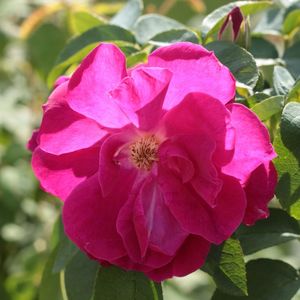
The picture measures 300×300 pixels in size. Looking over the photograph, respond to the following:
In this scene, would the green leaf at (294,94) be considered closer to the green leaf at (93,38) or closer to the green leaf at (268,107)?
the green leaf at (268,107)

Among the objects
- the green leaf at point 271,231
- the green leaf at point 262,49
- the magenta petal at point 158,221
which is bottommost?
the green leaf at point 271,231

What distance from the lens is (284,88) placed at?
3.02ft

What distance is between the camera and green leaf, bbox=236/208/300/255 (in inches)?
37.2

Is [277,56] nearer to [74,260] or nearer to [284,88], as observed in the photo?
[284,88]

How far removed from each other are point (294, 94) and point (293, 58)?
207mm

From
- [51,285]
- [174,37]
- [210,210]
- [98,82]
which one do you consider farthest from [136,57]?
[51,285]

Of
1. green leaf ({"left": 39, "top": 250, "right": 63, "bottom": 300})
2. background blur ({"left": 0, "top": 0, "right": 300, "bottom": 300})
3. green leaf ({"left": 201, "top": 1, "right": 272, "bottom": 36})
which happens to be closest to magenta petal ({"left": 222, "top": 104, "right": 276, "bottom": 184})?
green leaf ({"left": 201, "top": 1, "right": 272, "bottom": 36})

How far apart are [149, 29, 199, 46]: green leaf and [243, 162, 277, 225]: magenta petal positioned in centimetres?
24

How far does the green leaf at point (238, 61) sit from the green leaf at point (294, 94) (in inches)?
1.7

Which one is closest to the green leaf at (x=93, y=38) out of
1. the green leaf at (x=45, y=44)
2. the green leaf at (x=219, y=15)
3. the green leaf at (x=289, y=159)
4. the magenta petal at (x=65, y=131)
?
the green leaf at (x=219, y=15)

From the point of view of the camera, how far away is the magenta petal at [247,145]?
785mm

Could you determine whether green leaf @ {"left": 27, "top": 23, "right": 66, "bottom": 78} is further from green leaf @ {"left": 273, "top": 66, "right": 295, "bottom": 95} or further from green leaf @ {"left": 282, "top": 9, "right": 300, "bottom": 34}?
green leaf @ {"left": 273, "top": 66, "right": 295, "bottom": 95}

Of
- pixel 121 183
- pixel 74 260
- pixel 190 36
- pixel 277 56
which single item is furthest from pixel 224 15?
pixel 74 260

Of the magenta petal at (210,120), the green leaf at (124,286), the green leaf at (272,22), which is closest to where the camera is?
the magenta petal at (210,120)
